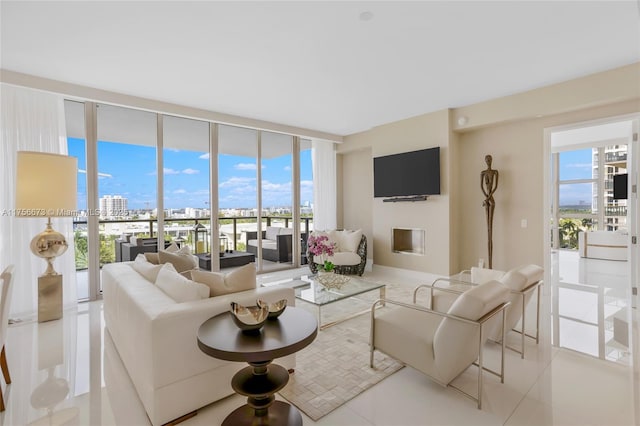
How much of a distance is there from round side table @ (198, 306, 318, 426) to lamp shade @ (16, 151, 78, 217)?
251cm

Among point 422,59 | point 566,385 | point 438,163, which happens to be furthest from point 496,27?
point 566,385

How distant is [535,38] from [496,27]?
502 millimetres

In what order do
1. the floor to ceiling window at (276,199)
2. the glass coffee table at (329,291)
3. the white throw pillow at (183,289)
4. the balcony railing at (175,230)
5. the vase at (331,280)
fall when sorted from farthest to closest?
the floor to ceiling window at (276,199)
the balcony railing at (175,230)
the vase at (331,280)
the glass coffee table at (329,291)
the white throw pillow at (183,289)

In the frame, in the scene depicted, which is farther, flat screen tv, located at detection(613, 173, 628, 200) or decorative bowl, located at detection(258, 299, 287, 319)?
flat screen tv, located at detection(613, 173, 628, 200)

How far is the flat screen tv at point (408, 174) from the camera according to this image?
205 inches

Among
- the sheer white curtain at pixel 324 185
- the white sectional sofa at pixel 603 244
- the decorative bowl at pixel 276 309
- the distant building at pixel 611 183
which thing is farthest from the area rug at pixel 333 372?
the distant building at pixel 611 183

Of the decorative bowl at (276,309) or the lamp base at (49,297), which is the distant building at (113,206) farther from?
the decorative bowl at (276,309)

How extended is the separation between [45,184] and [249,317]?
2.86 m

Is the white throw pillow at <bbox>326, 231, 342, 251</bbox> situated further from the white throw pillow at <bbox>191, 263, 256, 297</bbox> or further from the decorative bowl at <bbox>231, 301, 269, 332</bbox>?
the decorative bowl at <bbox>231, 301, 269, 332</bbox>

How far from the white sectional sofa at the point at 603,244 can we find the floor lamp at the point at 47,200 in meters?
10.0

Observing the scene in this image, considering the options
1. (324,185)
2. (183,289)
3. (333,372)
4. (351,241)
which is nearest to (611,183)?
(351,241)

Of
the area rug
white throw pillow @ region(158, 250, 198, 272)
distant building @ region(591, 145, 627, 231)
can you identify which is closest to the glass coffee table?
the area rug

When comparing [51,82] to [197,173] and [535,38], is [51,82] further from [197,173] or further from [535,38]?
[535,38]

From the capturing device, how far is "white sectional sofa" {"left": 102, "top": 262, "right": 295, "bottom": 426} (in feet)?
5.80
